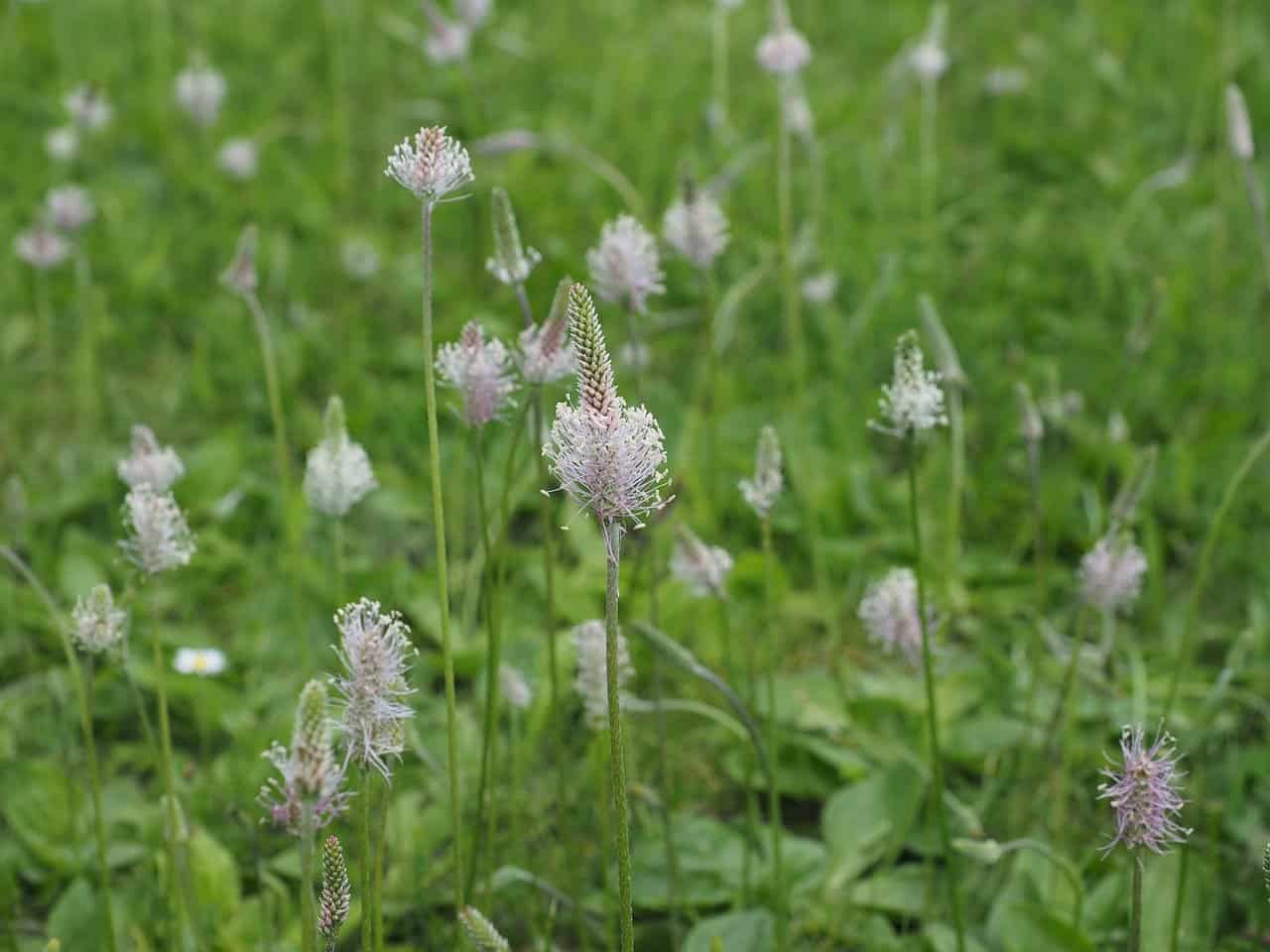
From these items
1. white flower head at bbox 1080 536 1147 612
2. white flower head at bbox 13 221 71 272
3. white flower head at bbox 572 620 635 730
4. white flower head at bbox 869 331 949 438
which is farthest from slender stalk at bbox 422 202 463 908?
white flower head at bbox 13 221 71 272

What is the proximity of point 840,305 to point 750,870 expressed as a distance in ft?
6.63

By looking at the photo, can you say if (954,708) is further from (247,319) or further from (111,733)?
(247,319)

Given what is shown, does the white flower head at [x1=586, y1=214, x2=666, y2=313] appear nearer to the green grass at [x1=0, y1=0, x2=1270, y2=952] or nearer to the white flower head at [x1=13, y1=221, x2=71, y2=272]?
the green grass at [x1=0, y1=0, x2=1270, y2=952]

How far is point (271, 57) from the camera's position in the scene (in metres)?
5.00

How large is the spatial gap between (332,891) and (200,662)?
1433mm

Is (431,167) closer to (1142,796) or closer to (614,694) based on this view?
(614,694)

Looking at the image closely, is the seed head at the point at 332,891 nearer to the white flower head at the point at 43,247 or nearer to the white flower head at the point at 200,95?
the white flower head at the point at 43,247

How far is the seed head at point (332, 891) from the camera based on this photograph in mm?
1299

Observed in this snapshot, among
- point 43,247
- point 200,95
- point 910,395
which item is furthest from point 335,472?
point 200,95

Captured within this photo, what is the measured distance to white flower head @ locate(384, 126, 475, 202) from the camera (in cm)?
138

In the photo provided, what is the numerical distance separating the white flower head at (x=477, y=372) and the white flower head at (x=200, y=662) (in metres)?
1.10

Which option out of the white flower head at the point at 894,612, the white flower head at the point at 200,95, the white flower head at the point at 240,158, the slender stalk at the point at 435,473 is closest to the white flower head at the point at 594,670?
the slender stalk at the point at 435,473

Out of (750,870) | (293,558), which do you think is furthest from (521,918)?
(293,558)

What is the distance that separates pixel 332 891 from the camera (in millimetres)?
1305
